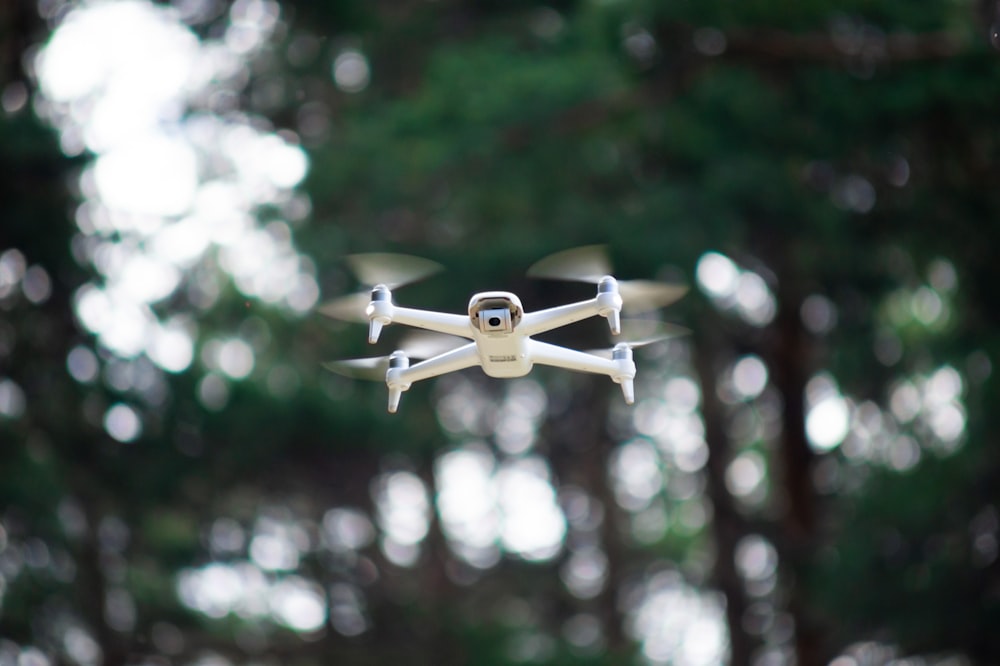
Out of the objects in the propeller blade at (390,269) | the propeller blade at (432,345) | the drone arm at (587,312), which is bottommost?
the drone arm at (587,312)

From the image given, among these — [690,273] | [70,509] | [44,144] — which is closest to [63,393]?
[70,509]

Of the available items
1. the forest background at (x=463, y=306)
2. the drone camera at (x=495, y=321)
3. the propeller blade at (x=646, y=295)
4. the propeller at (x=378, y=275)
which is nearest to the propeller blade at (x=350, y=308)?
the propeller at (x=378, y=275)

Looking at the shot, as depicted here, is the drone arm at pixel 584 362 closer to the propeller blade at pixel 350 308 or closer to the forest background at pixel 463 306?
the propeller blade at pixel 350 308

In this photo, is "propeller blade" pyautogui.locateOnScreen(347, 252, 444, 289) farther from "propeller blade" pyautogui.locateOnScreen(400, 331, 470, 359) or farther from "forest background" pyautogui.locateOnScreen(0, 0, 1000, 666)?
"forest background" pyautogui.locateOnScreen(0, 0, 1000, 666)

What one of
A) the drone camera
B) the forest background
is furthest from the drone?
the forest background

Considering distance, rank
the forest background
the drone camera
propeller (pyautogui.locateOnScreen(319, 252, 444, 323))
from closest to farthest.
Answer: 1. the drone camera
2. propeller (pyautogui.locateOnScreen(319, 252, 444, 323))
3. the forest background

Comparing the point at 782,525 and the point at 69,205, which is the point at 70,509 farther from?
the point at 782,525
